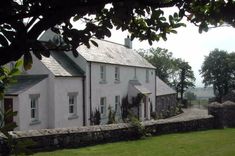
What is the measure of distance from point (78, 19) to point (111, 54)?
32.4m

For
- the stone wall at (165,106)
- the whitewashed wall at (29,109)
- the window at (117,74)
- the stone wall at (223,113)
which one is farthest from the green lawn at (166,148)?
the stone wall at (165,106)

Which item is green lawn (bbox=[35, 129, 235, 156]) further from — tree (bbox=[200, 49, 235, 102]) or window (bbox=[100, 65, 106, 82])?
tree (bbox=[200, 49, 235, 102])

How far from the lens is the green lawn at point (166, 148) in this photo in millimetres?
15406

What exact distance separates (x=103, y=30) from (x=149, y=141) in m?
16.2

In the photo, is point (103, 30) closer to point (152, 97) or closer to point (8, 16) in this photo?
point (8, 16)

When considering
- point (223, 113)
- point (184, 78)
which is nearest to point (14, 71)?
point (223, 113)

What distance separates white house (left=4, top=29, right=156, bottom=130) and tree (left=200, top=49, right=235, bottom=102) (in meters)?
47.1

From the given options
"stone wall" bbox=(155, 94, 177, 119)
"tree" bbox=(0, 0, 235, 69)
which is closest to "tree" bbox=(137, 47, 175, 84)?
"stone wall" bbox=(155, 94, 177, 119)

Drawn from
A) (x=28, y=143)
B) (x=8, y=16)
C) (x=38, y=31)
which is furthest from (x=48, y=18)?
(x=28, y=143)

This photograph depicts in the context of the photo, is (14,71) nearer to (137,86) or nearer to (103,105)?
(103,105)

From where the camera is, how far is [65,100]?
91.5 feet

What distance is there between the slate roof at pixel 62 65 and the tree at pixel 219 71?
2187 inches

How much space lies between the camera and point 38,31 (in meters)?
2.91

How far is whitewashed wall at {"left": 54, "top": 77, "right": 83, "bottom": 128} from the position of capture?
26875 mm
